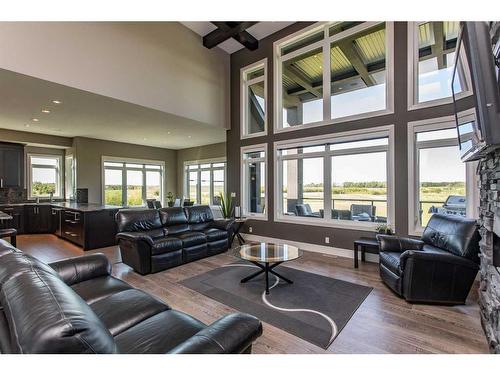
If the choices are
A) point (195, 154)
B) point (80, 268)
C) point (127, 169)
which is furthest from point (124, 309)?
point (195, 154)

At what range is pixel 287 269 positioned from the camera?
407cm

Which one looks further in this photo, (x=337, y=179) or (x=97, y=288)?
(x=337, y=179)

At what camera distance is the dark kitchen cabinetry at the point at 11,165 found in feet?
23.3

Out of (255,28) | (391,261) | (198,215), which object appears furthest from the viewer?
(255,28)

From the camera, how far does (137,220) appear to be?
14.5 ft

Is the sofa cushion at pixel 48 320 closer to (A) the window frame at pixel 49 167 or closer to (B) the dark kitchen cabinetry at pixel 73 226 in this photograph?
(B) the dark kitchen cabinetry at pixel 73 226

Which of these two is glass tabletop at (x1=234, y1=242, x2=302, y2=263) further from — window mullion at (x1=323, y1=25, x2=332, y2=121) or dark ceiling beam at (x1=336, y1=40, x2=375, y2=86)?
dark ceiling beam at (x1=336, y1=40, x2=375, y2=86)

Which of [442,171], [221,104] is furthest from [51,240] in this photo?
[442,171]

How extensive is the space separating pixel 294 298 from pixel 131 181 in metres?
8.52

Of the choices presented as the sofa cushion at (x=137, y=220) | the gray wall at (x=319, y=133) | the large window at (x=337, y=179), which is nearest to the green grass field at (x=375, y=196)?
the large window at (x=337, y=179)

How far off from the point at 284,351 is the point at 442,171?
3815mm

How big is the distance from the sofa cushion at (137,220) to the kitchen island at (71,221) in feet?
4.65

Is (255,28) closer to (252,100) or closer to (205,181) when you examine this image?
(252,100)
